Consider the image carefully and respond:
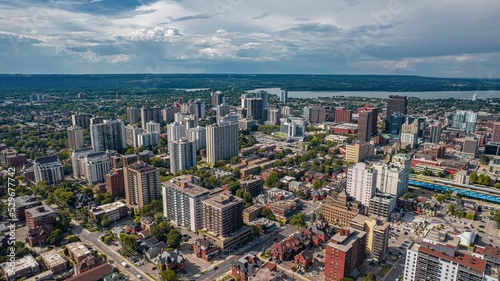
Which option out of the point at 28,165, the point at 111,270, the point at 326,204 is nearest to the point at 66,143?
the point at 28,165

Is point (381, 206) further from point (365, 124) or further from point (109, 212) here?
point (365, 124)

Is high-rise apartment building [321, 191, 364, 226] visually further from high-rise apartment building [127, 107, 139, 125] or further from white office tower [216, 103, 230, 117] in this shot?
high-rise apartment building [127, 107, 139, 125]

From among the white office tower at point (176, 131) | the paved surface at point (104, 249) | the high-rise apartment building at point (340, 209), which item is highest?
the white office tower at point (176, 131)

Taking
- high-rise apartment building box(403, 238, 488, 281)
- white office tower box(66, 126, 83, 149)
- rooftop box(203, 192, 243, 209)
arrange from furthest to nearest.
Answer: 1. white office tower box(66, 126, 83, 149)
2. rooftop box(203, 192, 243, 209)
3. high-rise apartment building box(403, 238, 488, 281)

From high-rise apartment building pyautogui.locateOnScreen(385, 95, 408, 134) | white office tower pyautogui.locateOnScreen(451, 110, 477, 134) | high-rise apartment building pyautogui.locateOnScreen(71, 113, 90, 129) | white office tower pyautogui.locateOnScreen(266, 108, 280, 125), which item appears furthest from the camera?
white office tower pyautogui.locateOnScreen(266, 108, 280, 125)

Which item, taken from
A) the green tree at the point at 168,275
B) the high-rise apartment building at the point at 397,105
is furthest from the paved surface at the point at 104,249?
the high-rise apartment building at the point at 397,105

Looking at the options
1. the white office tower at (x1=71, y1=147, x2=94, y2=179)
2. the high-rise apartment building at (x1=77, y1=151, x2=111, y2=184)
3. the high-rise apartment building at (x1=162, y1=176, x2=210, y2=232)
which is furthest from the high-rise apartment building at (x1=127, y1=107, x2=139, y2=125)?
the high-rise apartment building at (x1=162, y1=176, x2=210, y2=232)

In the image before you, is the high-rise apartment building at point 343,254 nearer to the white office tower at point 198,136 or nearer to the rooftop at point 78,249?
the rooftop at point 78,249
